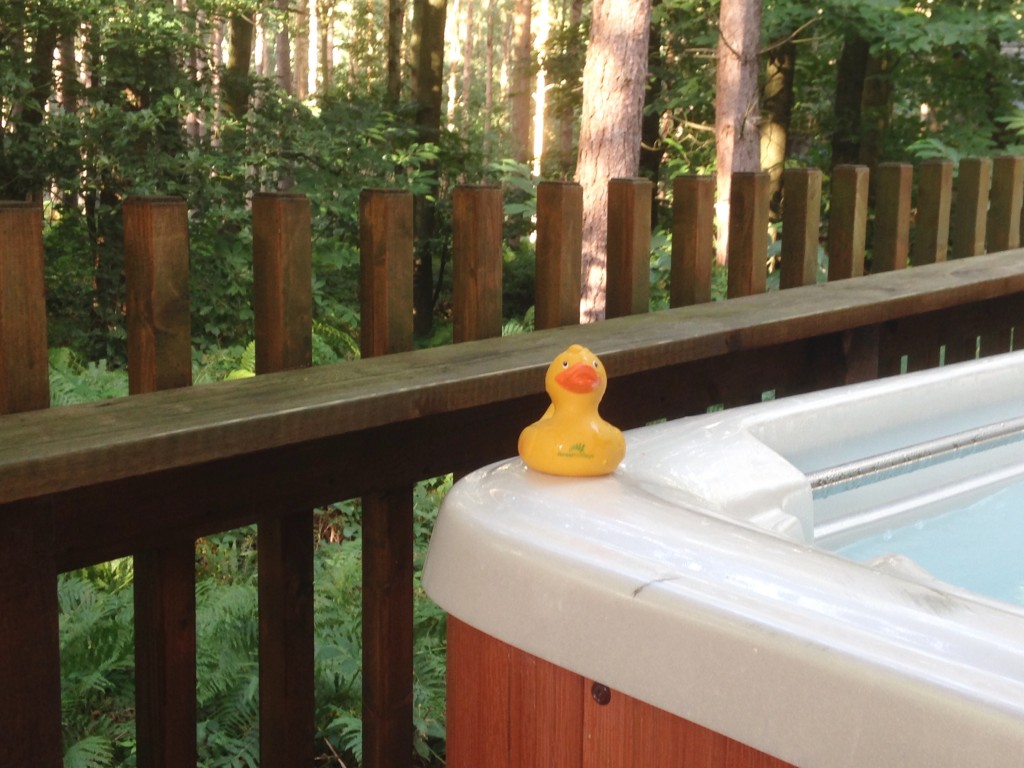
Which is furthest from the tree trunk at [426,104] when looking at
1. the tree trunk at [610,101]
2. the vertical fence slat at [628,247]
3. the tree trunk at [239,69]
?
the vertical fence slat at [628,247]

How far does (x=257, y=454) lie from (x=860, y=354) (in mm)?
1208

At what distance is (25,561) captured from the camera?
43.7 inches

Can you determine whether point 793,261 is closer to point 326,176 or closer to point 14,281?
point 14,281

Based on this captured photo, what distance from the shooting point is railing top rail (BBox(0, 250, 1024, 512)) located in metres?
1.08

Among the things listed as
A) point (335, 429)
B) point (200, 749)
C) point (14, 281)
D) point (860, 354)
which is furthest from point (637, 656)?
point (200, 749)

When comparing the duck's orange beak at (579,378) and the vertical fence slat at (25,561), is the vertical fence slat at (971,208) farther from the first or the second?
the vertical fence slat at (25,561)

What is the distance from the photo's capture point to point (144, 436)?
3.66 feet

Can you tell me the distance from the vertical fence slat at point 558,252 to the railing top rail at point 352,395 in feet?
0.21

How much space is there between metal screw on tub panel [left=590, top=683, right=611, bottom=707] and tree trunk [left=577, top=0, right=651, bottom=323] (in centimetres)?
510

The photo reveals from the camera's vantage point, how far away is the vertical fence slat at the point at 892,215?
230 centimetres

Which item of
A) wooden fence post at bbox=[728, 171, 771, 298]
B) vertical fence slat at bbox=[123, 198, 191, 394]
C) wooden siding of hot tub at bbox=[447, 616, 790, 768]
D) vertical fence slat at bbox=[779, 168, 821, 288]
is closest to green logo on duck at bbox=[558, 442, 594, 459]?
wooden siding of hot tub at bbox=[447, 616, 790, 768]

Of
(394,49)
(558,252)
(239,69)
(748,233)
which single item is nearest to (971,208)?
(748,233)

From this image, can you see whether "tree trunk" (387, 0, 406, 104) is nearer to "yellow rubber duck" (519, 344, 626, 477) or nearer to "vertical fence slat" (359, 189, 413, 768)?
"vertical fence slat" (359, 189, 413, 768)

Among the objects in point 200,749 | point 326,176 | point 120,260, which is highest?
point 326,176
